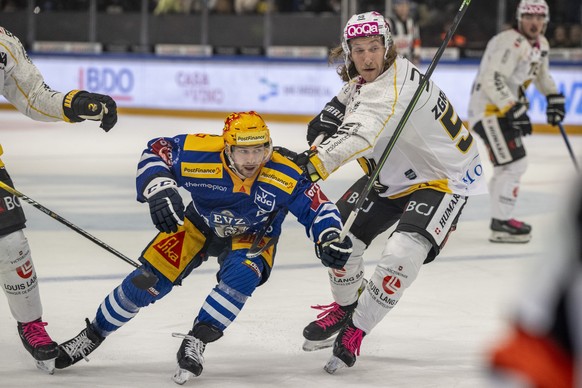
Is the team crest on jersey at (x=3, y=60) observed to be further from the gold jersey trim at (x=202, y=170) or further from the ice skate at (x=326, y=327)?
the ice skate at (x=326, y=327)

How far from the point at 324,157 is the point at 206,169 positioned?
0.41 m

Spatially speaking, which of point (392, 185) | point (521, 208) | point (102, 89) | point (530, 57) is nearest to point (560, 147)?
point (521, 208)

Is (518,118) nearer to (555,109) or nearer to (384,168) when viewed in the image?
(555,109)

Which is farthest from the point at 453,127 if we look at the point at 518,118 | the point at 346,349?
the point at 518,118

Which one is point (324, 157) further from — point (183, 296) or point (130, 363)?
point (183, 296)

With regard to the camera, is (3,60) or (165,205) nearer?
(165,205)

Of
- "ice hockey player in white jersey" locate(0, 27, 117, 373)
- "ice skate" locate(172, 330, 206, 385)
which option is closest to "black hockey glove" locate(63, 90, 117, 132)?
"ice hockey player in white jersey" locate(0, 27, 117, 373)

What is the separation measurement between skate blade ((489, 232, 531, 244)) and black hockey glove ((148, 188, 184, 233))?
3.70 meters

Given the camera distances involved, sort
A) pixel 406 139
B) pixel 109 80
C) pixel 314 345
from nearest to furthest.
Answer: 1. pixel 406 139
2. pixel 314 345
3. pixel 109 80

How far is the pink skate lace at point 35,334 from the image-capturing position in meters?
3.80

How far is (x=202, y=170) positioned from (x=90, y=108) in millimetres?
475

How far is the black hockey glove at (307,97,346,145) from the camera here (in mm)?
4328

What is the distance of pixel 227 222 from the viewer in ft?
12.3

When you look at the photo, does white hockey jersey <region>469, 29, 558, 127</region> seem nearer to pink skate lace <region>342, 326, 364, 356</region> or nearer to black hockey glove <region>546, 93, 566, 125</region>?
black hockey glove <region>546, 93, 566, 125</region>
